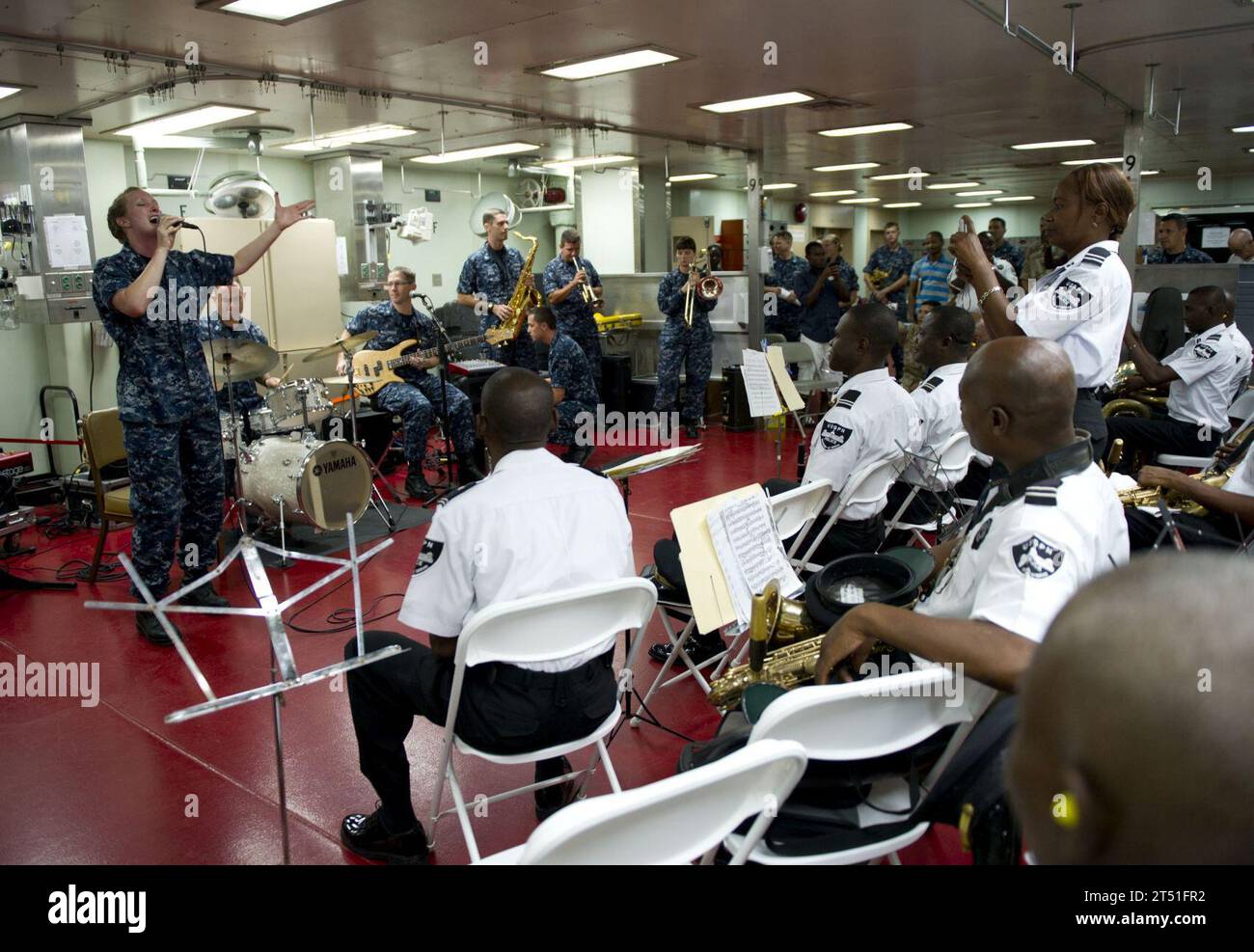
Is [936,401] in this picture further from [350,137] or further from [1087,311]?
[350,137]

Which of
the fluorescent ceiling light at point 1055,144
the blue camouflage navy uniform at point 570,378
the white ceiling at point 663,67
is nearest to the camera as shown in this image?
the white ceiling at point 663,67

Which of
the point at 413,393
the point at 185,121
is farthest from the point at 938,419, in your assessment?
the point at 185,121

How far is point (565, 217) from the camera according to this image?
13.0 metres

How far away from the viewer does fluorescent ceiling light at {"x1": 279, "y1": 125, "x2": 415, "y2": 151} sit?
846 cm

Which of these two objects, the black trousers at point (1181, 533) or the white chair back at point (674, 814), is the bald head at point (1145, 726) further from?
the black trousers at point (1181, 533)

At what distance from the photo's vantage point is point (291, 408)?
5570mm

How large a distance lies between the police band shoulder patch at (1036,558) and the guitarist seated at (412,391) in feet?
16.8

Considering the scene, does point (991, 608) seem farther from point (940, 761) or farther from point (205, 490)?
point (205, 490)

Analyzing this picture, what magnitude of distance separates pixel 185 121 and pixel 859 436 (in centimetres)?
674

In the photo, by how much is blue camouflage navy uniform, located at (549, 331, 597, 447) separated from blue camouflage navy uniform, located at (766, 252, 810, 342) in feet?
12.2

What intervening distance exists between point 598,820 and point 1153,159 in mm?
14501

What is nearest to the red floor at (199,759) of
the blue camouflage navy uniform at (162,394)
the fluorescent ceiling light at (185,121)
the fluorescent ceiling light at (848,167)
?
the blue camouflage navy uniform at (162,394)

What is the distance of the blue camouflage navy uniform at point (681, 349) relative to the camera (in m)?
8.80
